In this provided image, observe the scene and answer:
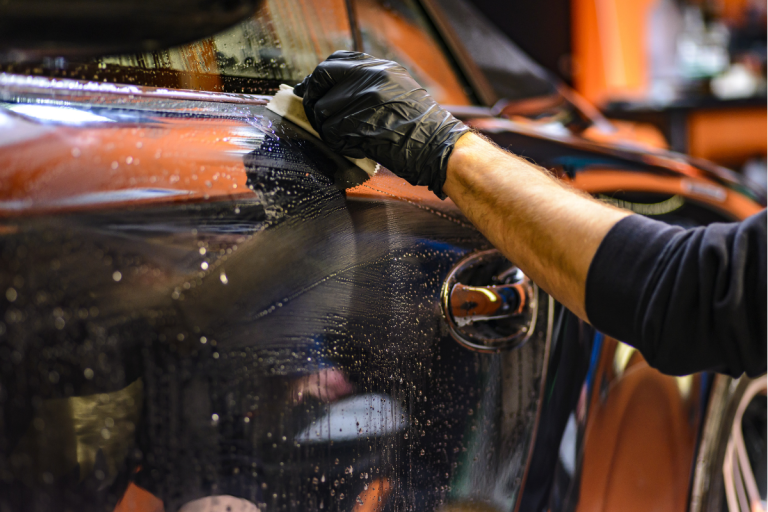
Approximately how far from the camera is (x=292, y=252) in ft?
2.27

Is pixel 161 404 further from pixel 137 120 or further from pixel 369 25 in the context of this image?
pixel 369 25

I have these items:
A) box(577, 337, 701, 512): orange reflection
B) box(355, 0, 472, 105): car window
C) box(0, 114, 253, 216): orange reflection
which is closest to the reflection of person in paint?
box(0, 114, 253, 216): orange reflection

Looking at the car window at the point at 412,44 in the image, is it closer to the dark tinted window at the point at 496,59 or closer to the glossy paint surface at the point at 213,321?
the dark tinted window at the point at 496,59

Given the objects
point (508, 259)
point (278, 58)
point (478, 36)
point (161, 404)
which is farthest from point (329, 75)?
point (478, 36)

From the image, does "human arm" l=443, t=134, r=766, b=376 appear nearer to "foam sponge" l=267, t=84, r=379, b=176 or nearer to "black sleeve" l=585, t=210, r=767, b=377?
"black sleeve" l=585, t=210, r=767, b=377

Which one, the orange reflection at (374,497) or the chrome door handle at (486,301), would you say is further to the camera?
the chrome door handle at (486,301)

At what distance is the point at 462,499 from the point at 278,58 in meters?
0.71

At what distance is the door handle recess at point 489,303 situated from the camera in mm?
874

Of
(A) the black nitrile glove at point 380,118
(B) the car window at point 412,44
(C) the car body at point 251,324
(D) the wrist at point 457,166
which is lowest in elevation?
→ (C) the car body at point 251,324

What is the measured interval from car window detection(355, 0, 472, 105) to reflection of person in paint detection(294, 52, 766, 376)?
499mm

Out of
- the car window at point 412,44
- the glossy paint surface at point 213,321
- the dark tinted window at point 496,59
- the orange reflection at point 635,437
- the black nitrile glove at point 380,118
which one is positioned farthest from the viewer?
the dark tinted window at point 496,59

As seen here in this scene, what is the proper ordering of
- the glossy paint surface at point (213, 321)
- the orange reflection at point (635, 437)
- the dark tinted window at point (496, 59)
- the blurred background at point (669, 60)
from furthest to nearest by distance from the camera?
the blurred background at point (669, 60) < the dark tinted window at point (496, 59) < the orange reflection at point (635, 437) < the glossy paint surface at point (213, 321)

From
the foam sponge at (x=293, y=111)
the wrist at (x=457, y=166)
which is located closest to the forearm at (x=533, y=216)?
the wrist at (x=457, y=166)

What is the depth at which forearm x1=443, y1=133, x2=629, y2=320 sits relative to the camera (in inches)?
32.8
